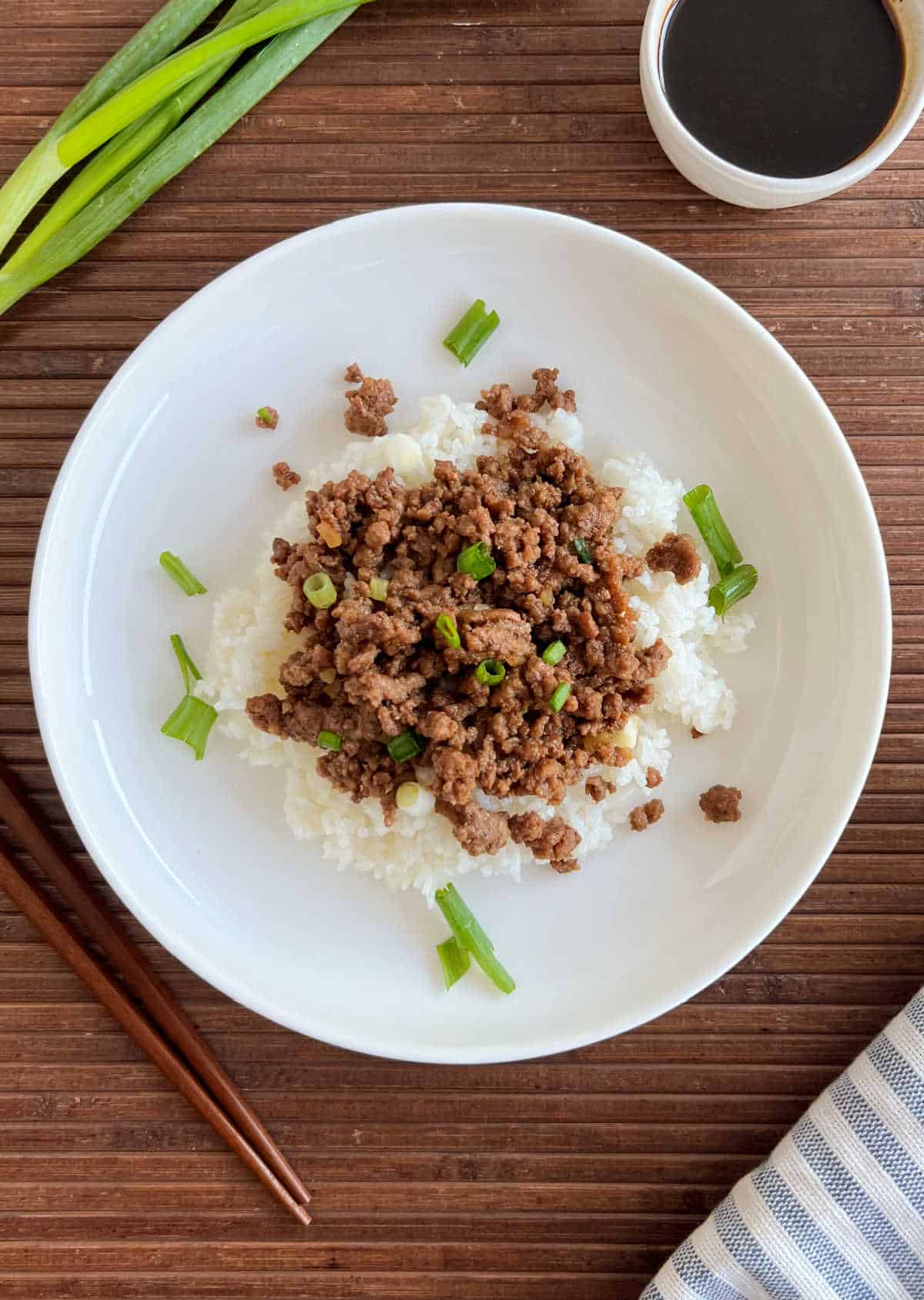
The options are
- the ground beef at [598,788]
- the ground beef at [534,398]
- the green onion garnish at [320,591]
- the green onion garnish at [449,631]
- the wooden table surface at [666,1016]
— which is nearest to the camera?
the green onion garnish at [449,631]

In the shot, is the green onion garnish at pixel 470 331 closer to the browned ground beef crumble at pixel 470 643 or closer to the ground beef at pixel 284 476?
the browned ground beef crumble at pixel 470 643

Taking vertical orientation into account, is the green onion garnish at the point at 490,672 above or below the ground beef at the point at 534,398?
below

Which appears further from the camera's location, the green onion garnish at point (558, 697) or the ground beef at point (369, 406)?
the ground beef at point (369, 406)

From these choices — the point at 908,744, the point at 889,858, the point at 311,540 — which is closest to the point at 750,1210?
the point at 889,858

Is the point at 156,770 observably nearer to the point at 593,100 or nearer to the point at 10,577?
the point at 10,577

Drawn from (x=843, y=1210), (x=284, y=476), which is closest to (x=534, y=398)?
(x=284, y=476)

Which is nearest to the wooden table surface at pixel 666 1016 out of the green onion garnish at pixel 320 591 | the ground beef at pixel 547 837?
the ground beef at pixel 547 837

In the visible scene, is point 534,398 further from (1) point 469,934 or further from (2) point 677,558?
(1) point 469,934
